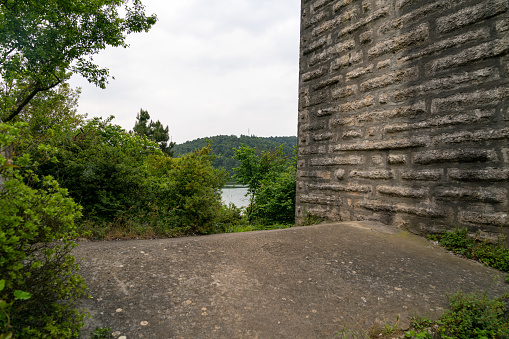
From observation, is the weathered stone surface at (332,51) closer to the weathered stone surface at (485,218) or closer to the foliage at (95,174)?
the weathered stone surface at (485,218)

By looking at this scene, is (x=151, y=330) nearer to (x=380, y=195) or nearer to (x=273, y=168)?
(x=380, y=195)

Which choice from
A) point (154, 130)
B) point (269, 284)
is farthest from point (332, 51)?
point (154, 130)

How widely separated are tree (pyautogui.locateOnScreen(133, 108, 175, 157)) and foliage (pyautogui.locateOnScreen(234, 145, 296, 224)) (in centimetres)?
2611

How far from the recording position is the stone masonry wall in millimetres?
3053

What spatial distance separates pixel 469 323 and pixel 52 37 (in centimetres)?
1018

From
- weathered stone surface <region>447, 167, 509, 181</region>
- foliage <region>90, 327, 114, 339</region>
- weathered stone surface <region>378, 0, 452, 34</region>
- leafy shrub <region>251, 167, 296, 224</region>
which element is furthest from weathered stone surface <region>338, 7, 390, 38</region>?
foliage <region>90, 327, 114, 339</region>

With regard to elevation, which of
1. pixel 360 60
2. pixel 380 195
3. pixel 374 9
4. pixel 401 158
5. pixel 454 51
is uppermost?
pixel 374 9

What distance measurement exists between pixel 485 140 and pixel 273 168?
644 cm

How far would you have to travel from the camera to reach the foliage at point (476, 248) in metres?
2.79

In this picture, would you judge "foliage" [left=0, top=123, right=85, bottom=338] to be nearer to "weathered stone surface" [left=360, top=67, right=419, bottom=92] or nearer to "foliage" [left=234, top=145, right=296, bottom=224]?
"weathered stone surface" [left=360, top=67, right=419, bottom=92]

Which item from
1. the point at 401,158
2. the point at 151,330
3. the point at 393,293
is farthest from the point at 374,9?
the point at 151,330

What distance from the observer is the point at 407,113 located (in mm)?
3762

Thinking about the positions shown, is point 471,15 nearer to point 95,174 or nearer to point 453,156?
point 453,156

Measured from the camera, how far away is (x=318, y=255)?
2.92 m
